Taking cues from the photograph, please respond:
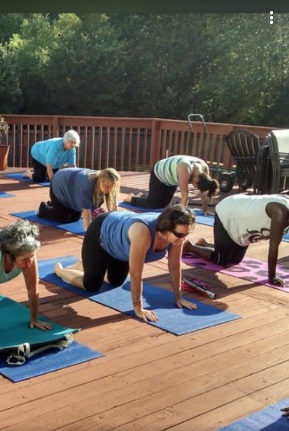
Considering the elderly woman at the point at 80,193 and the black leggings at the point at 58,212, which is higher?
the elderly woman at the point at 80,193

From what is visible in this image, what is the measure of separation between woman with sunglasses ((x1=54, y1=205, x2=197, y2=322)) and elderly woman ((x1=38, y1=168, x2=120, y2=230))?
0.72 m

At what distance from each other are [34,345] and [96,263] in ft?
2.96

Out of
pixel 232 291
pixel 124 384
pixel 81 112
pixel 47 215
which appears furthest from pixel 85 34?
pixel 124 384

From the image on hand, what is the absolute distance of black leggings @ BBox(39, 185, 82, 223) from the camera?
5.71 metres

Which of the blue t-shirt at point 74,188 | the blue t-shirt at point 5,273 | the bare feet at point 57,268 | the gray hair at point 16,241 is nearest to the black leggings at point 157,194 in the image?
the blue t-shirt at point 74,188

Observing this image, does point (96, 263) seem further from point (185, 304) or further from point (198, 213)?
point (198, 213)

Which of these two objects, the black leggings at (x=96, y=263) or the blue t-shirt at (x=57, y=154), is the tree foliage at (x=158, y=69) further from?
the black leggings at (x=96, y=263)

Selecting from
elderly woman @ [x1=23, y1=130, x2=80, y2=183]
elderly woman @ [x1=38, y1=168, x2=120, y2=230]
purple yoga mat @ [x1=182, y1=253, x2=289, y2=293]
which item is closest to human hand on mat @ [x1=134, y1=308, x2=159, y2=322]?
purple yoga mat @ [x1=182, y1=253, x2=289, y2=293]

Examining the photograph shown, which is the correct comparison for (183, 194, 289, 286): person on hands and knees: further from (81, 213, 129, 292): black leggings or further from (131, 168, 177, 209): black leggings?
(131, 168, 177, 209): black leggings

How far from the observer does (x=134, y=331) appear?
129 inches

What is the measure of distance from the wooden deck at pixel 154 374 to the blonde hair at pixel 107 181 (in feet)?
3.06

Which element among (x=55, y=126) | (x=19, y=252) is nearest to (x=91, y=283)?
(x=19, y=252)

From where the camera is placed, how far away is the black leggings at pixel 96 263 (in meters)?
3.64

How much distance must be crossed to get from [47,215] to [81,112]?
1381cm
